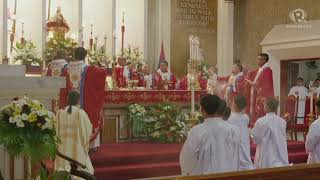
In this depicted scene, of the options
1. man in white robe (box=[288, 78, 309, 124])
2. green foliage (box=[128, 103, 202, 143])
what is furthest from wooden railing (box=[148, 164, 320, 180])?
man in white robe (box=[288, 78, 309, 124])

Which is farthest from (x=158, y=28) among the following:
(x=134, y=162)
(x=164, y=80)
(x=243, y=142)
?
(x=243, y=142)

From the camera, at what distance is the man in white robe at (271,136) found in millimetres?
6641

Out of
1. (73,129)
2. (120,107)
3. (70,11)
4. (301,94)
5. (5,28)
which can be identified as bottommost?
(73,129)

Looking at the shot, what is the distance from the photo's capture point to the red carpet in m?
7.40

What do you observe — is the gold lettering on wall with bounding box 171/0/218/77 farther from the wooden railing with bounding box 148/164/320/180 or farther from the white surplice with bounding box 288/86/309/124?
the wooden railing with bounding box 148/164/320/180

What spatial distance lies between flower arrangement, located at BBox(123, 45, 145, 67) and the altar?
1.91 m

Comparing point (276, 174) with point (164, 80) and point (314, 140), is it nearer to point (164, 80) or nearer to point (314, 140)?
point (314, 140)

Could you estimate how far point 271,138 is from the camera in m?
6.70

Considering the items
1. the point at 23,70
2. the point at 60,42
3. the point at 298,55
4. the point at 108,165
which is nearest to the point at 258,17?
the point at 298,55

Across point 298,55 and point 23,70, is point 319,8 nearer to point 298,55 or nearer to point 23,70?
point 298,55

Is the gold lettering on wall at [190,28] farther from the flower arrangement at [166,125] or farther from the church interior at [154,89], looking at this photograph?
the flower arrangement at [166,125]

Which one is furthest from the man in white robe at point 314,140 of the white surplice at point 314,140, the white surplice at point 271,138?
the white surplice at point 271,138

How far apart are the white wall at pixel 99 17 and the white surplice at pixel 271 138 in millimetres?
8069

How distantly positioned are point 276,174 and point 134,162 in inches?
169
